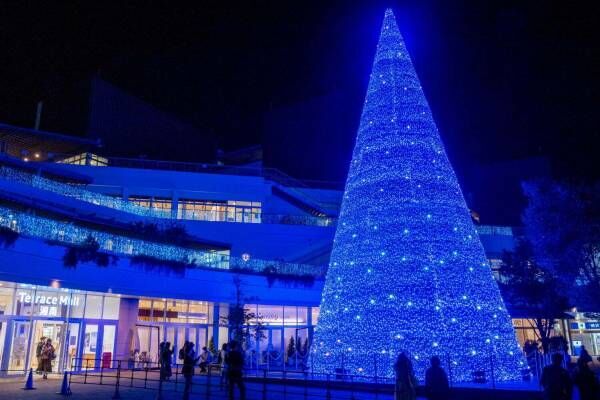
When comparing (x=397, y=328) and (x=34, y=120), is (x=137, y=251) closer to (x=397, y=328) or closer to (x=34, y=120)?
(x=397, y=328)

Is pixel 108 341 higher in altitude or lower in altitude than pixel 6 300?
lower

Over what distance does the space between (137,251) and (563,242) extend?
18170mm

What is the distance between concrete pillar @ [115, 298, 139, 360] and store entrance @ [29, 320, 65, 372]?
2.49m

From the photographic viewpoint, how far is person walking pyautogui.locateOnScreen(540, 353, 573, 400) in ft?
21.8

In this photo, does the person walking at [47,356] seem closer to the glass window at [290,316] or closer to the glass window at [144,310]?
the glass window at [144,310]

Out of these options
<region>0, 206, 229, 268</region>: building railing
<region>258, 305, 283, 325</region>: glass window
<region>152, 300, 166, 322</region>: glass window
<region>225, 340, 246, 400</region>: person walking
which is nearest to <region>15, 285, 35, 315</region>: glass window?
<region>0, 206, 229, 268</region>: building railing

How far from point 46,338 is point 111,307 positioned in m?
3.33

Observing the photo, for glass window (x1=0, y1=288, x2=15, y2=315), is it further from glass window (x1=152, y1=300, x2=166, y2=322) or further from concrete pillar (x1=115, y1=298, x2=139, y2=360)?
glass window (x1=152, y1=300, x2=166, y2=322)

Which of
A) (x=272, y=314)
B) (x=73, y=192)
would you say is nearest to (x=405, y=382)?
(x=272, y=314)

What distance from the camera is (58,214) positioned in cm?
2316

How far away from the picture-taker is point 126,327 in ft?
67.7

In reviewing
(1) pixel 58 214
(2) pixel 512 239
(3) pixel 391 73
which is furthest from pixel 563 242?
(1) pixel 58 214

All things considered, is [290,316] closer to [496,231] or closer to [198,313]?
[198,313]

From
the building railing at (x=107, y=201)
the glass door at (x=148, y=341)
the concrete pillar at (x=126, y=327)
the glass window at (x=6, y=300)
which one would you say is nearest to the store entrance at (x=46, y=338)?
the glass window at (x=6, y=300)
